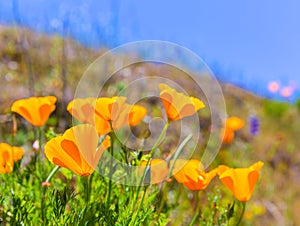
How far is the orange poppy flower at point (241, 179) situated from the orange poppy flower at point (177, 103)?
0.17 m

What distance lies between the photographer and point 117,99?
3.21 ft

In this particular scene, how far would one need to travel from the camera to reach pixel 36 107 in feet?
3.73

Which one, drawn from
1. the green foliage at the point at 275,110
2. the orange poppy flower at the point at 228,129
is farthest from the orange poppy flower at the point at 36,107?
the green foliage at the point at 275,110

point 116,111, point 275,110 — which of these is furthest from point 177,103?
point 275,110

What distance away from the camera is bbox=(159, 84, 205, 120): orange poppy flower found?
1.04m

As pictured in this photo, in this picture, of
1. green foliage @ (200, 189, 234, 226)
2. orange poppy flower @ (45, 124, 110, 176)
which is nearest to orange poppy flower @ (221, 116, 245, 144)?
green foliage @ (200, 189, 234, 226)

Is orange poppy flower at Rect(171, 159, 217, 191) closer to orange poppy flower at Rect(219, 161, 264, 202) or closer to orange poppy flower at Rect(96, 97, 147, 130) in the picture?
orange poppy flower at Rect(219, 161, 264, 202)

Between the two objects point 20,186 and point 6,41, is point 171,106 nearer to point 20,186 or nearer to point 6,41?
point 20,186

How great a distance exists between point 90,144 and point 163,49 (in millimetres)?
3713

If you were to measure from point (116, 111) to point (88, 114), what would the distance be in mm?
86

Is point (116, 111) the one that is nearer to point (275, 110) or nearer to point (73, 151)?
point (73, 151)

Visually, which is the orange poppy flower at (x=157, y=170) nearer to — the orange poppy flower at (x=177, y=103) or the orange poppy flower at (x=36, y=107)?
the orange poppy flower at (x=177, y=103)

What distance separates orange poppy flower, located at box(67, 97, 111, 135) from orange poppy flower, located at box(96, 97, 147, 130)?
0.03 metres

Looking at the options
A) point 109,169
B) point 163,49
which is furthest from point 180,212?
point 163,49
